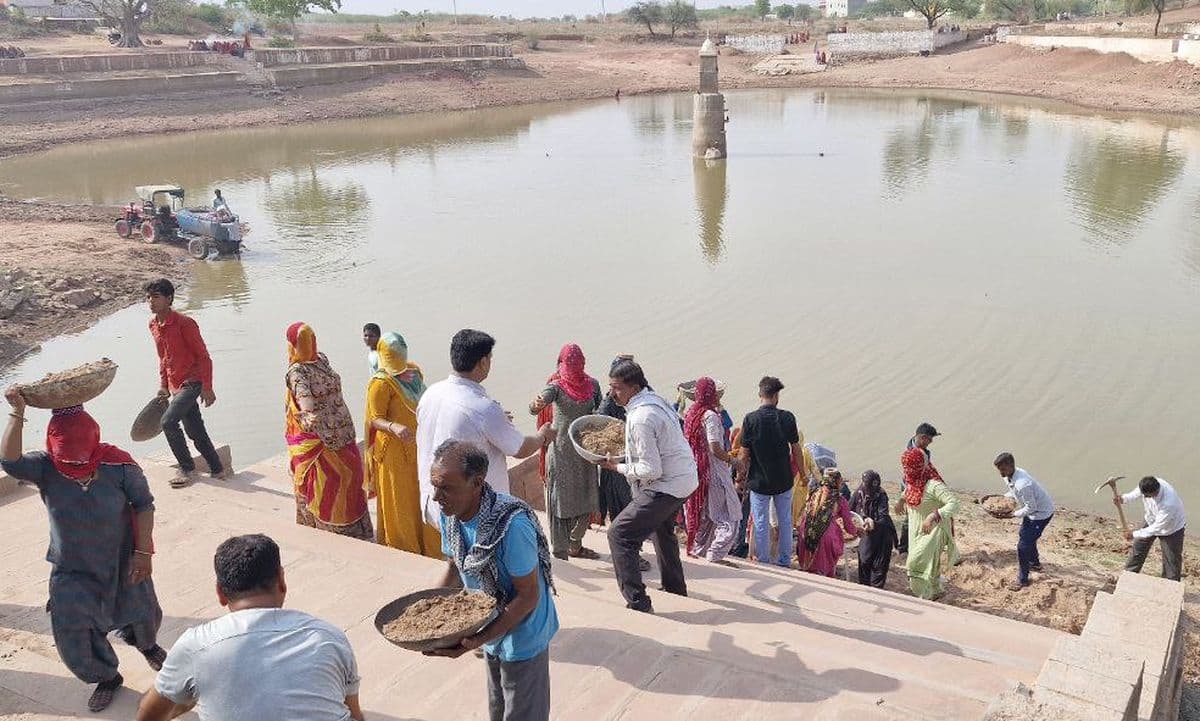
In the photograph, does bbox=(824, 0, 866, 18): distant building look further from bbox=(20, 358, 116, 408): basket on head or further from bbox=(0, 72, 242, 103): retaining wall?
bbox=(20, 358, 116, 408): basket on head

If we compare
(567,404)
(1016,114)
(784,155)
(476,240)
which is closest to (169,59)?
(784,155)

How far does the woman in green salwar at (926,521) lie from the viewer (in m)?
5.93

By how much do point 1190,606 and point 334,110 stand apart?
4099 cm

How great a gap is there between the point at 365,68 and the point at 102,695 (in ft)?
152

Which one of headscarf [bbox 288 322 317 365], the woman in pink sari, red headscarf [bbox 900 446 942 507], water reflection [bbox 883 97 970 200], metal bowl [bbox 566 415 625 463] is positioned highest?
headscarf [bbox 288 322 317 365]

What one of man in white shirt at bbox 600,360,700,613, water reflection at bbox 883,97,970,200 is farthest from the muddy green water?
man in white shirt at bbox 600,360,700,613

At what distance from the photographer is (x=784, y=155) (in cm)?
3047

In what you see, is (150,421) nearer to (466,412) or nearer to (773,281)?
(466,412)

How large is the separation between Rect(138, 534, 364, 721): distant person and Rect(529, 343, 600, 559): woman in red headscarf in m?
2.83

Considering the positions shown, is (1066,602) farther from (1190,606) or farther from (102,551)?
→ (102,551)

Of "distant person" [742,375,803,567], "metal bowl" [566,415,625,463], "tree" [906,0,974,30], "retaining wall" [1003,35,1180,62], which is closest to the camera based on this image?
"metal bowl" [566,415,625,463]

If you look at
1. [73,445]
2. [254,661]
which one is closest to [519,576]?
[254,661]

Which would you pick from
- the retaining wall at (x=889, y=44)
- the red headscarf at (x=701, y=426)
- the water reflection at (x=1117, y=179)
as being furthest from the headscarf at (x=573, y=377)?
the retaining wall at (x=889, y=44)

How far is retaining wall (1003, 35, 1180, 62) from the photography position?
136ft
